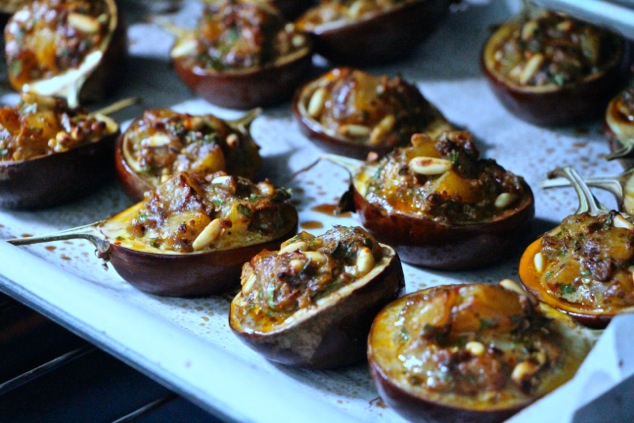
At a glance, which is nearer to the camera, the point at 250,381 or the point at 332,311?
the point at 250,381

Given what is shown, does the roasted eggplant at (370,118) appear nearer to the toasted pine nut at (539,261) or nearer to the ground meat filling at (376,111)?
the ground meat filling at (376,111)

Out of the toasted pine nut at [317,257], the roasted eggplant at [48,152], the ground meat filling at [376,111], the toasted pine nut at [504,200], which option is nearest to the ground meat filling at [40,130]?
the roasted eggplant at [48,152]

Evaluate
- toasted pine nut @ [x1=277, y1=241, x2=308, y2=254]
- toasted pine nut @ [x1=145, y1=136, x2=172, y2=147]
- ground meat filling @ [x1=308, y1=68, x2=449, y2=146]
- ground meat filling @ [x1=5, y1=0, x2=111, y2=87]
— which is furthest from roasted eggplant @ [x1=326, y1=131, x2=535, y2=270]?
ground meat filling @ [x1=5, y1=0, x2=111, y2=87]

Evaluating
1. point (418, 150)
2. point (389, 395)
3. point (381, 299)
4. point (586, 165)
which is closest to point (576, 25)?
point (586, 165)

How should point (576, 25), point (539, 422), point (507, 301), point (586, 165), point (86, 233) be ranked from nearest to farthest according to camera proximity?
point (539, 422), point (507, 301), point (86, 233), point (586, 165), point (576, 25)

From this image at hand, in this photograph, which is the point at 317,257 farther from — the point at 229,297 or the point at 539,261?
the point at 539,261

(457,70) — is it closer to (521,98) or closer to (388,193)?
(521,98)
